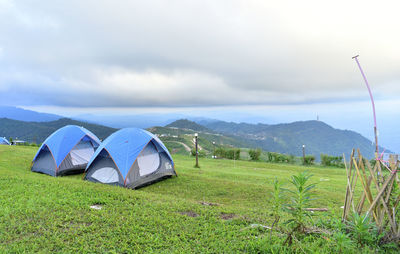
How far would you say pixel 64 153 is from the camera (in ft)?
36.2

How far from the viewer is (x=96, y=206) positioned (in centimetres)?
575

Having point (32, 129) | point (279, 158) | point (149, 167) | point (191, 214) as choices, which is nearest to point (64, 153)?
point (149, 167)

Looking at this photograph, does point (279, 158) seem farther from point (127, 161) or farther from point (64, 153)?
point (64, 153)

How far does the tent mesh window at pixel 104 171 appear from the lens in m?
9.09

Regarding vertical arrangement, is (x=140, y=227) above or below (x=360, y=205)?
below

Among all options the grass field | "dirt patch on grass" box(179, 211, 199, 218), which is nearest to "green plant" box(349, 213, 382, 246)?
the grass field

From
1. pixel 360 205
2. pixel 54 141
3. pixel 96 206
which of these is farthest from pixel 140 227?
pixel 54 141

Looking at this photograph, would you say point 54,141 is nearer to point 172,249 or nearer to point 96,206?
point 96,206

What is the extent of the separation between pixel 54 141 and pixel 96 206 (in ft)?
25.0

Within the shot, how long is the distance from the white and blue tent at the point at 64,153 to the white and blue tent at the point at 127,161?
210 centimetres

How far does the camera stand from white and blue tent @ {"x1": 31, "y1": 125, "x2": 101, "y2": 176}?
1087cm

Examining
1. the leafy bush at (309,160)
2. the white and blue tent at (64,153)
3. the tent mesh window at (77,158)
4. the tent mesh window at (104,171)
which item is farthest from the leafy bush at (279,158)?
the tent mesh window at (104,171)

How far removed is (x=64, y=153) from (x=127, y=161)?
4409mm

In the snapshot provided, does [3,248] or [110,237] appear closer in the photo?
[3,248]
